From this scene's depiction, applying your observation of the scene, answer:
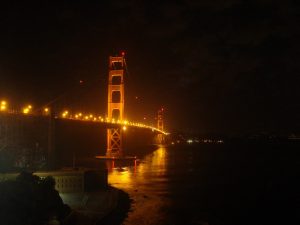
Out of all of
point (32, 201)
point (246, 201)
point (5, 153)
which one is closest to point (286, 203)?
point (246, 201)

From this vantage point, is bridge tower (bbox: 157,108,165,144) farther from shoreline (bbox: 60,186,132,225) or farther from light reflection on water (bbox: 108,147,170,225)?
shoreline (bbox: 60,186,132,225)

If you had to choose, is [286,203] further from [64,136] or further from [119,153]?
[119,153]

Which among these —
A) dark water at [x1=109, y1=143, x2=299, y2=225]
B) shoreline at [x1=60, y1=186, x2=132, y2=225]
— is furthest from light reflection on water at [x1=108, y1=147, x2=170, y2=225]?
shoreline at [x1=60, y1=186, x2=132, y2=225]

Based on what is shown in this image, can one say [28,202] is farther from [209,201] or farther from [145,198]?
[209,201]

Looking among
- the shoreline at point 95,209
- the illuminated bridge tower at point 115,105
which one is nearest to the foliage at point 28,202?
the shoreline at point 95,209

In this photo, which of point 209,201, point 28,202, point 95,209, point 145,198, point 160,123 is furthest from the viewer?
point 160,123

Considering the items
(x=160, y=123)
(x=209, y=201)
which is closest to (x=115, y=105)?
(x=209, y=201)

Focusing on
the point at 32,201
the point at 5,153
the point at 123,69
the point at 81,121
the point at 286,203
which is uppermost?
the point at 123,69

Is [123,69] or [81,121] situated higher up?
[123,69]

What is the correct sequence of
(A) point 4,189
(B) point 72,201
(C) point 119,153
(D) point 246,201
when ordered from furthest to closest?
(C) point 119,153
(D) point 246,201
(B) point 72,201
(A) point 4,189
